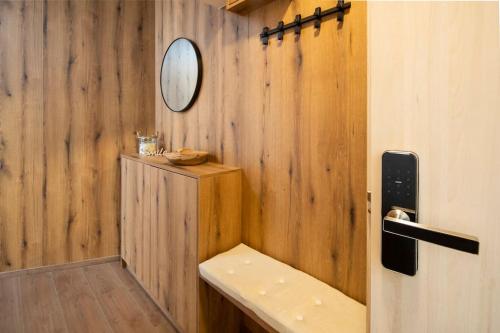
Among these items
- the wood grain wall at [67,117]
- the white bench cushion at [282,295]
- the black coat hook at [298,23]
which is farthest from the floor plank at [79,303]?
the black coat hook at [298,23]

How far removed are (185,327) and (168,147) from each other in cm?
158

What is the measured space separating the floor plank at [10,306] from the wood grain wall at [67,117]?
0.18 meters

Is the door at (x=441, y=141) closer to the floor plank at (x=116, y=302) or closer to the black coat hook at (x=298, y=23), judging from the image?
the black coat hook at (x=298, y=23)

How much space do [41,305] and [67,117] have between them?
1.54 meters

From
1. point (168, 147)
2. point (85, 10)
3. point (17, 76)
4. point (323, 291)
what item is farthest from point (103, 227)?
point (323, 291)

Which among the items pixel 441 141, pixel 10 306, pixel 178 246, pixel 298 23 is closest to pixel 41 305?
pixel 10 306

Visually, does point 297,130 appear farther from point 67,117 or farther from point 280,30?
point 67,117

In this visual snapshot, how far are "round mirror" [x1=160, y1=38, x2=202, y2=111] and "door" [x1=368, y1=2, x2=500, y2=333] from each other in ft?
5.68

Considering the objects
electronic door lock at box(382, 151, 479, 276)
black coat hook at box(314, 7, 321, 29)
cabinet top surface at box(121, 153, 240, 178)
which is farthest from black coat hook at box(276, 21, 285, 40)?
electronic door lock at box(382, 151, 479, 276)

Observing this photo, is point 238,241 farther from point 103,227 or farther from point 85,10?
point 85,10

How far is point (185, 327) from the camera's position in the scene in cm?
188

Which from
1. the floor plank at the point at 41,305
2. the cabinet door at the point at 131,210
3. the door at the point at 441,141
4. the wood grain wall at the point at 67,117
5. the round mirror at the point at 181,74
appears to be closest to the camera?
the door at the point at 441,141

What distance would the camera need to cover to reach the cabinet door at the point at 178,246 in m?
1.79

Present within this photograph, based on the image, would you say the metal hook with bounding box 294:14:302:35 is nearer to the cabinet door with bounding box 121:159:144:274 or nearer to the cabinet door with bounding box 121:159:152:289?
the cabinet door with bounding box 121:159:152:289
